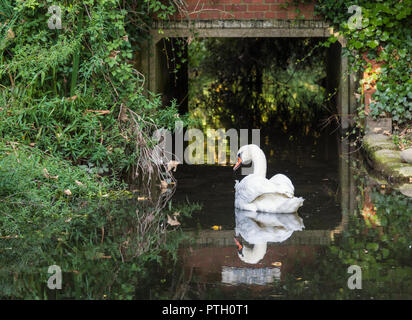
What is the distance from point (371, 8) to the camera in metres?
11.5

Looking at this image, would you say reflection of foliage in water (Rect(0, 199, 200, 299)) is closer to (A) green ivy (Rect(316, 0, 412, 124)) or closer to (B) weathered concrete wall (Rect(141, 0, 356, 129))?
(A) green ivy (Rect(316, 0, 412, 124))

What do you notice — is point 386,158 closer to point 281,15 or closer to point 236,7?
point 281,15

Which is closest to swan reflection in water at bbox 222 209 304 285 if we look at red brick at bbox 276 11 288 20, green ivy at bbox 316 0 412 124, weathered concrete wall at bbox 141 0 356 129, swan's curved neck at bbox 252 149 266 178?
swan's curved neck at bbox 252 149 266 178

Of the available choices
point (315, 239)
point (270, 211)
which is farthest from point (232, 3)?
point (315, 239)

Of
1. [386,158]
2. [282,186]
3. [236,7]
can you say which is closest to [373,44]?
[236,7]

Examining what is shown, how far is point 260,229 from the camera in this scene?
6715 millimetres

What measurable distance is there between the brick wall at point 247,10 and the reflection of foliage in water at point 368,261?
5.63 meters

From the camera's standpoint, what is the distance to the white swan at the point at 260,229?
595cm

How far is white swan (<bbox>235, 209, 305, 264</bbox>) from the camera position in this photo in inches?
234

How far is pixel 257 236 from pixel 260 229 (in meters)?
0.27

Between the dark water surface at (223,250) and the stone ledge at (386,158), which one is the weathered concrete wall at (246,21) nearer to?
the stone ledge at (386,158)

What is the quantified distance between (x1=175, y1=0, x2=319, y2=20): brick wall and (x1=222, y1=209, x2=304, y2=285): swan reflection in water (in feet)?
18.9

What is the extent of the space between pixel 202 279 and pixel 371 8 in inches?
303

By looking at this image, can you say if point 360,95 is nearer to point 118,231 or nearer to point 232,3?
A: point 232,3
